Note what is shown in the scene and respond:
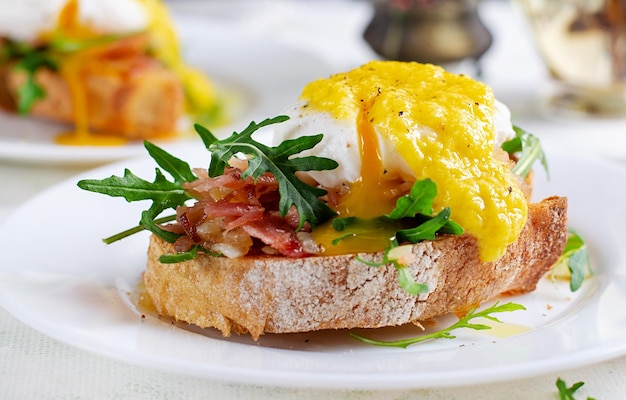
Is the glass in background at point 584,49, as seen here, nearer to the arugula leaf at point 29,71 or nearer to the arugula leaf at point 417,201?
the arugula leaf at point 29,71

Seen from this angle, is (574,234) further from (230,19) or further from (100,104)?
(230,19)

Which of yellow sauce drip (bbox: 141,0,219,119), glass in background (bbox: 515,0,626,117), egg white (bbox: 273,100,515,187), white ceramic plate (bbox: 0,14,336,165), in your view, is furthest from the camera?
yellow sauce drip (bbox: 141,0,219,119)

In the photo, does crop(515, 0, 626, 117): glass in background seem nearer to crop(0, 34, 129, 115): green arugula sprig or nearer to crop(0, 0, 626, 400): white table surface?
crop(0, 0, 626, 400): white table surface

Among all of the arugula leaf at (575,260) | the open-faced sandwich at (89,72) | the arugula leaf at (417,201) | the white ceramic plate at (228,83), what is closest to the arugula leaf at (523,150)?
the arugula leaf at (575,260)

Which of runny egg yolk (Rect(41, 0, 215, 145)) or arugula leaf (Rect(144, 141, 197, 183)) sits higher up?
arugula leaf (Rect(144, 141, 197, 183))

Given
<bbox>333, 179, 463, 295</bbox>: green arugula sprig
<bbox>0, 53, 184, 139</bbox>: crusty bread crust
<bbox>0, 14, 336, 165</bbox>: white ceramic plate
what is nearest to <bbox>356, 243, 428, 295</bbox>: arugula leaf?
<bbox>333, 179, 463, 295</bbox>: green arugula sprig

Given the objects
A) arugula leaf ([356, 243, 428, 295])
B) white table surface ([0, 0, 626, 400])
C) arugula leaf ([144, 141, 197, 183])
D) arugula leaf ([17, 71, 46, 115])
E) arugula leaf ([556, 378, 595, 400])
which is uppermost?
arugula leaf ([144, 141, 197, 183])

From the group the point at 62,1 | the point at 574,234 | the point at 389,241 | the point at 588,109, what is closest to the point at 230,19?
the point at 62,1

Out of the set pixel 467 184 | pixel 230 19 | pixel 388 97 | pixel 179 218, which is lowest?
pixel 230 19
